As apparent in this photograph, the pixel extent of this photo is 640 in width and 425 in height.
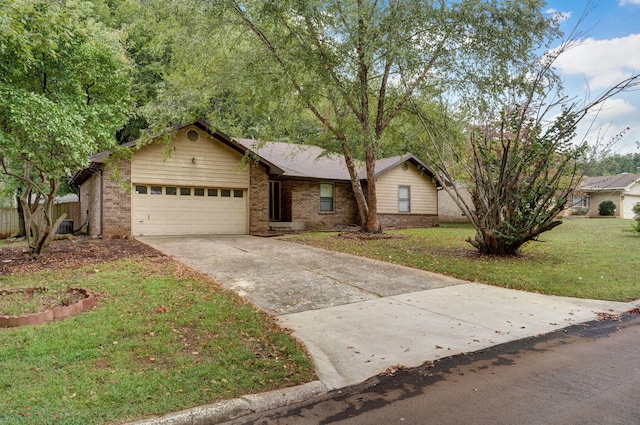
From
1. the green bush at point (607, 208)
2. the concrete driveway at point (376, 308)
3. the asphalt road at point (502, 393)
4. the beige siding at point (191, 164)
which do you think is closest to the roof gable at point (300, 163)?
the beige siding at point (191, 164)

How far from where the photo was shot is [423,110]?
15.0 m

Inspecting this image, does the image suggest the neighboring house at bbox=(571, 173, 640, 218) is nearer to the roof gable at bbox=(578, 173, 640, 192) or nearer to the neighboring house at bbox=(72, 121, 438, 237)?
the roof gable at bbox=(578, 173, 640, 192)

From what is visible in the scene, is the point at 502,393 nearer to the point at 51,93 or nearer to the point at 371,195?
the point at 51,93

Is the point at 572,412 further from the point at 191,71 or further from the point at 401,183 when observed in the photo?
the point at 401,183

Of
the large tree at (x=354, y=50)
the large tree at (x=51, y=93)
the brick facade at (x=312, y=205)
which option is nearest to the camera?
the large tree at (x=51, y=93)

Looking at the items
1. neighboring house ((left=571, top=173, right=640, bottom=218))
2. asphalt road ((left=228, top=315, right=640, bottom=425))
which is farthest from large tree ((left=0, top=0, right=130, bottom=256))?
neighboring house ((left=571, top=173, right=640, bottom=218))

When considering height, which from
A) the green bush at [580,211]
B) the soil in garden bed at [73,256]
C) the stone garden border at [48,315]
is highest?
the green bush at [580,211]

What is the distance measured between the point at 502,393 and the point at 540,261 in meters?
8.47

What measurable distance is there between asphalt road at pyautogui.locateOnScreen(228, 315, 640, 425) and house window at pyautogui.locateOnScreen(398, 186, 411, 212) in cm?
1773

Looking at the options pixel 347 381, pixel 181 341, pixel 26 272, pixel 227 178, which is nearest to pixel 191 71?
pixel 227 178

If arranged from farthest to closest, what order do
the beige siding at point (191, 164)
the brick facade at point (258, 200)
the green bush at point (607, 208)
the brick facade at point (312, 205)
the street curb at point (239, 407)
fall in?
1. the green bush at point (607, 208)
2. the brick facade at point (312, 205)
3. the brick facade at point (258, 200)
4. the beige siding at point (191, 164)
5. the street curb at point (239, 407)

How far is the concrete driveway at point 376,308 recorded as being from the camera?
16.5ft

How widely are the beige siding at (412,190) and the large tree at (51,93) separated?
46.4ft

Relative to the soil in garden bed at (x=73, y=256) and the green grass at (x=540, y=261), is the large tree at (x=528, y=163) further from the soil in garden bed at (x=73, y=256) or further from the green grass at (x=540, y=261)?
the soil in garden bed at (x=73, y=256)
